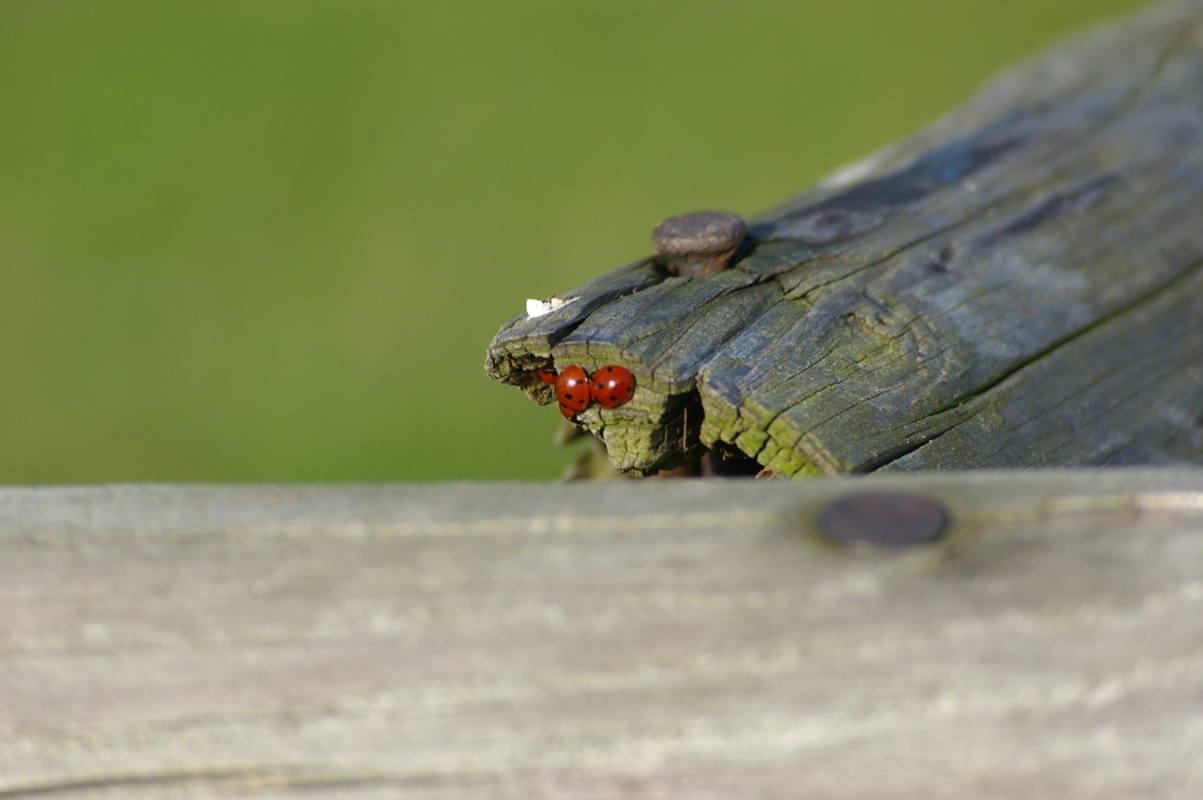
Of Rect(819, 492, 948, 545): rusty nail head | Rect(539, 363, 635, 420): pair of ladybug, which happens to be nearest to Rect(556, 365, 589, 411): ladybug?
Rect(539, 363, 635, 420): pair of ladybug

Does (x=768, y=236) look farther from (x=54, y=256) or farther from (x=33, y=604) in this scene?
(x=54, y=256)

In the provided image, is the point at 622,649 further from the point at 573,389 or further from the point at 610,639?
the point at 573,389

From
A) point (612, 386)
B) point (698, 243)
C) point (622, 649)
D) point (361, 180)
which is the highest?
point (361, 180)

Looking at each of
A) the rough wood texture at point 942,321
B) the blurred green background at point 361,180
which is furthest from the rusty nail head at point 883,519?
the blurred green background at point 361,180

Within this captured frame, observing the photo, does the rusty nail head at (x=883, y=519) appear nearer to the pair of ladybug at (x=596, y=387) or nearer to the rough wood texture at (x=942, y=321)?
the rough wood texture at (x=942, y=321)

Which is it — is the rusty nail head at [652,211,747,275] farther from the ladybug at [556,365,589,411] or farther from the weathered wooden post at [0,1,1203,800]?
→ the weathered wooden post at [0,1,1203,800]

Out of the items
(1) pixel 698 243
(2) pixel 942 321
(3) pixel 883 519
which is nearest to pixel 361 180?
(1) pixel 698 243

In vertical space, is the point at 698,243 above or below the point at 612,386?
above
